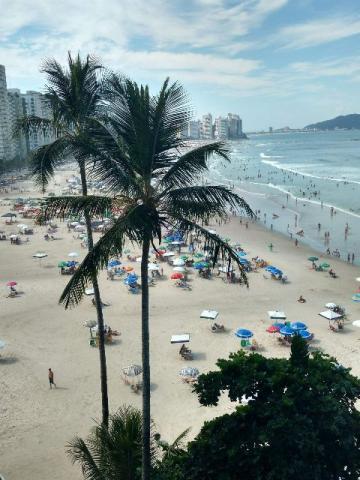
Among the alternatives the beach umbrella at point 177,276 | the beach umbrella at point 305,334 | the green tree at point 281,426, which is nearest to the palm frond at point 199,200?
the green tree at point 281,426

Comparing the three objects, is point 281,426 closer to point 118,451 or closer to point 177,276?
point 118,451

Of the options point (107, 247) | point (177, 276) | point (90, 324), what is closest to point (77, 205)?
point (107, 247)

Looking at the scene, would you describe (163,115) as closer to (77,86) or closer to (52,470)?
(77,86)

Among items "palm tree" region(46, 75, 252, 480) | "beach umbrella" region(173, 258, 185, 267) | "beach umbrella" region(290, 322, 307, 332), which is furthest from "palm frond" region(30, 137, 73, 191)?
"beach umbrella" region(173, 258, 185, 267)

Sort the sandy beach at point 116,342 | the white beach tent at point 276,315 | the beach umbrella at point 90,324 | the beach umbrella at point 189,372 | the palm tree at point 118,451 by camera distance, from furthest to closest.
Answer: the white beach tent at point 276,315, the beach umbrella at point 90,324, the beach umbrella at point 189,372, the sandy beach at point 116,342, the palm tree at point 118,451

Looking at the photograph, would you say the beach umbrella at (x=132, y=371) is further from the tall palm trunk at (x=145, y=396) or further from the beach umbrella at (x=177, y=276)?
the beach umbrella at (x=177, y=276)

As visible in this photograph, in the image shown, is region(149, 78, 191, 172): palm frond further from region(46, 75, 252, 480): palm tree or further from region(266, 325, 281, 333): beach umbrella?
region(266, 325, 281, 333): beach umbrella

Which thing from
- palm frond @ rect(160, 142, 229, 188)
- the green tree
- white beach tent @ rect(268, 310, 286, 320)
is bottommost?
white beach tent @ rect(268, 310, 286, 320)
